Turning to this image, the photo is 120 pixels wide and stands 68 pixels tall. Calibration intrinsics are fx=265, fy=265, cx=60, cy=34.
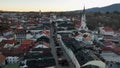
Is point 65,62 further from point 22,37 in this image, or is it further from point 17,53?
point 22,37

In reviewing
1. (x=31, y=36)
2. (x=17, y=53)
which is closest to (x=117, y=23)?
(x=31, y=36)

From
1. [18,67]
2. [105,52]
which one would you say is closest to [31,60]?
[18,67]

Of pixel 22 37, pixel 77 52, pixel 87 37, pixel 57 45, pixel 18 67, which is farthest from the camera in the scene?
pixel 22 37

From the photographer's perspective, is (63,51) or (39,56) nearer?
(39,56)

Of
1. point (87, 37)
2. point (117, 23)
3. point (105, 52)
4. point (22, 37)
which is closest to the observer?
point (105, 52)

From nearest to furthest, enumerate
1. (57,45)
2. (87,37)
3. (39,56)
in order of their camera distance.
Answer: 1. (39,56)
2. (57,45)
3. (87,37)

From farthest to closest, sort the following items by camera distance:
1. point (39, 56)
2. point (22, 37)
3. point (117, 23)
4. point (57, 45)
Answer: point (117, 23), point (22, 37), point (57, 45), point (39, 56)

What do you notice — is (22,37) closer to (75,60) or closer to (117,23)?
(75,60)

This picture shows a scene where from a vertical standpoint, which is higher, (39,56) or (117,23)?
(39,56)

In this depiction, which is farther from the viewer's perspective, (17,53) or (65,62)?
(17,53)
